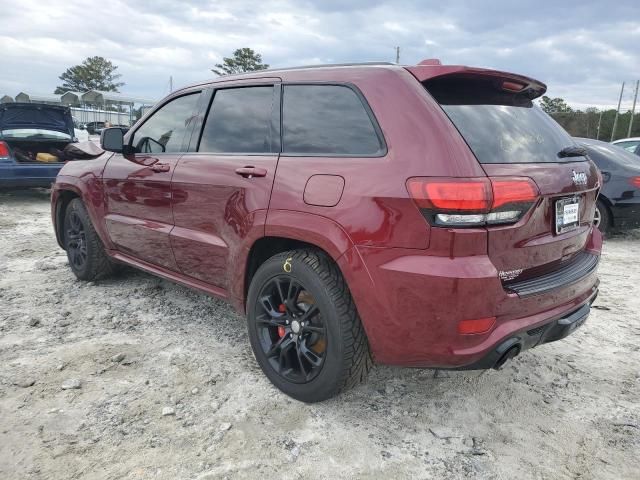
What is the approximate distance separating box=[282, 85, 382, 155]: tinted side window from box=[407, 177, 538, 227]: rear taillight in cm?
33

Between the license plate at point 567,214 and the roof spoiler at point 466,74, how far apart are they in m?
0.64

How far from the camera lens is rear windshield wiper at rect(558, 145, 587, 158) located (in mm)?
2528

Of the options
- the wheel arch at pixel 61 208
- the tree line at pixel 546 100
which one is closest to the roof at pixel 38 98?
the tree line at pixel 546 100

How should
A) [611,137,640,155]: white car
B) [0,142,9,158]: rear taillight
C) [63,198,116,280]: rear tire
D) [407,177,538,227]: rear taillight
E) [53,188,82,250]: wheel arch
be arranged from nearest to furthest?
[407,177,538,227]: rear taillight → [63,198,116,280]: rear tire → [53,188,82,250]: wheel arch → [0,142,9,158]: rear taillight → [611,137,640,155]: white car

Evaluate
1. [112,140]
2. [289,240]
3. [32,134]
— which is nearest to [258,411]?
[289,240]

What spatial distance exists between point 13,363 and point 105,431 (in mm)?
1044

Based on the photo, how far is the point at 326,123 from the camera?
251cm

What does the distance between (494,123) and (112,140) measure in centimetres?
274

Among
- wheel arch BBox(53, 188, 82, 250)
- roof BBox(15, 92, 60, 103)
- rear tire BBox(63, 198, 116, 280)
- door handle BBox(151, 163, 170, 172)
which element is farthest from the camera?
roof BBox(15, 92, 60, 103)

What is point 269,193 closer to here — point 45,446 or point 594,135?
point 45,446

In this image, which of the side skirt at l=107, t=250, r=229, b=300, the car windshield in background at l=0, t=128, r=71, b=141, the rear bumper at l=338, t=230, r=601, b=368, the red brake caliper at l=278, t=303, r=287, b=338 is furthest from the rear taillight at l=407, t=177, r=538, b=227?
the car windshield in background at l=0, t=128, r=71, b=141

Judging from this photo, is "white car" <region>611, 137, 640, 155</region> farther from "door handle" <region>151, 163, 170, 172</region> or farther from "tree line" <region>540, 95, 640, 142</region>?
"tree line" <region>540, 95, 640, 142</region>

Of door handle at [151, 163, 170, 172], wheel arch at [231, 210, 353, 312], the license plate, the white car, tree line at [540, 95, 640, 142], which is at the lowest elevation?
wheel arch at [231, 210, 353, 312]

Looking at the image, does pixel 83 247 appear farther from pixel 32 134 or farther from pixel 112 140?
pixel 32 134
